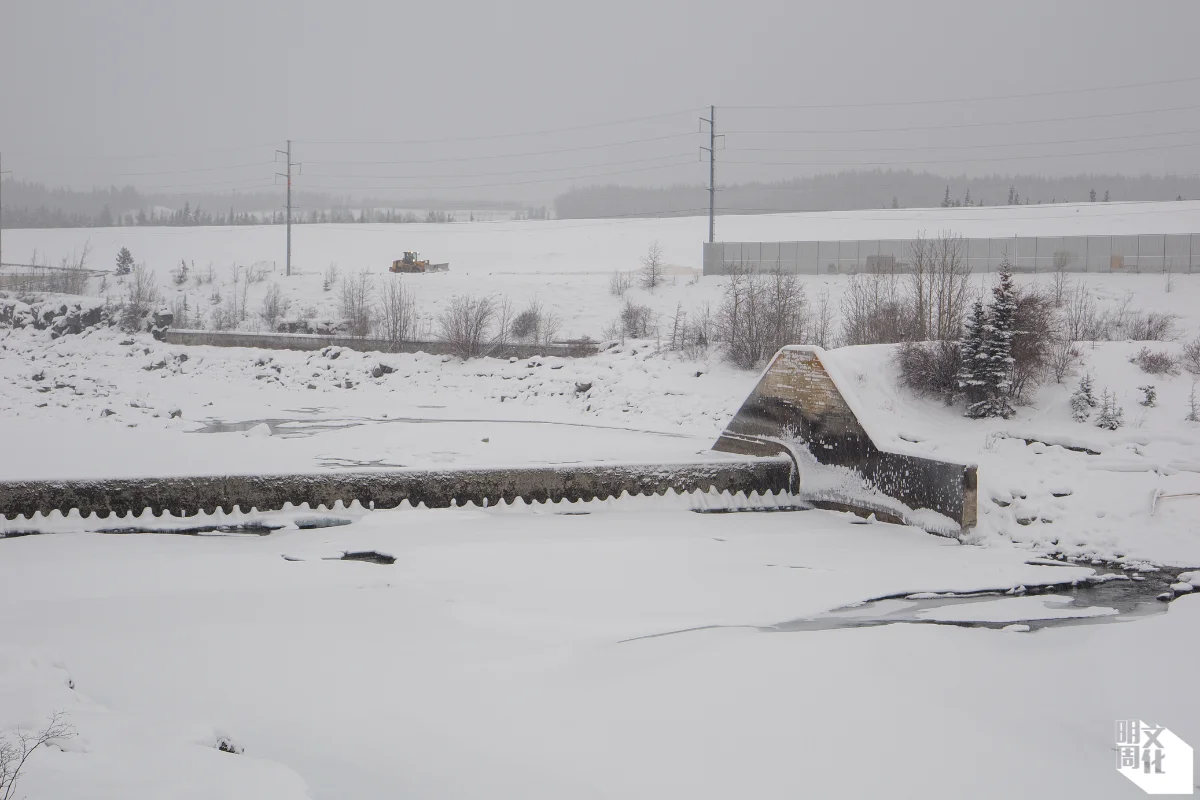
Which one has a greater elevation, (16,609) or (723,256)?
(723,256)

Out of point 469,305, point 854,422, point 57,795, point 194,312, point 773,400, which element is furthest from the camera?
point 194,312

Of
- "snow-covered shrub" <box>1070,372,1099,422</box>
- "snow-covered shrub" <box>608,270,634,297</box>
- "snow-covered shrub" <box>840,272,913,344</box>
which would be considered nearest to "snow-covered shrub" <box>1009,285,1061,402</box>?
"snow-covered shrub" <box>1070,372,1099,422</box>

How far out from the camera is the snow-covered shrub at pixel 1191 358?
48.2 ft

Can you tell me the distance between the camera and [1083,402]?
1339 centimetres

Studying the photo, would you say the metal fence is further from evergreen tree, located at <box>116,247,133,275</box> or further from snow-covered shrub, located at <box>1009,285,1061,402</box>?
evergreen tree, located at <box>116,247,133,275</box>

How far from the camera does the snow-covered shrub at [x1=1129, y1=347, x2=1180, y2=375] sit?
14.4 meters

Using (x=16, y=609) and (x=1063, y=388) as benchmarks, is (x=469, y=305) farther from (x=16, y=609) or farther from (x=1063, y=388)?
(x=16, y=609)

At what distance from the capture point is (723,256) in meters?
38.3

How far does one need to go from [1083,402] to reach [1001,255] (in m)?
25.4

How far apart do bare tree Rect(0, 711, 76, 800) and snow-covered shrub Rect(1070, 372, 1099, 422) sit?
1297 centimetres

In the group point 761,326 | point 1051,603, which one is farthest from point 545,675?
point 761,326

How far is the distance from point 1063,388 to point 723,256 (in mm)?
25126

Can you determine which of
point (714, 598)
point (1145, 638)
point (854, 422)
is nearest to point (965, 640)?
point (1145, 638)

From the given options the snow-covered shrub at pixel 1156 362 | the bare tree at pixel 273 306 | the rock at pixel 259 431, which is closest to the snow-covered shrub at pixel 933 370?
the snow-covered shrub at pixel 1156 362
